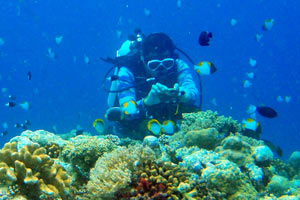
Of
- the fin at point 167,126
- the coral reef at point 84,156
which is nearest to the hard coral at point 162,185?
the coral reef at point 84,156

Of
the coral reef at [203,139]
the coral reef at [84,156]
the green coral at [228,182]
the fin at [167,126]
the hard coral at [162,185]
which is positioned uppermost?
the fin at [167,126]

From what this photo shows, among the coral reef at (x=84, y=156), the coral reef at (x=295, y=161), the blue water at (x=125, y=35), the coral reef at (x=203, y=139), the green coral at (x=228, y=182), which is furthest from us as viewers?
the blue water at (x=125, y=35)

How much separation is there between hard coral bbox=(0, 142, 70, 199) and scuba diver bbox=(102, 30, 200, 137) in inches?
124

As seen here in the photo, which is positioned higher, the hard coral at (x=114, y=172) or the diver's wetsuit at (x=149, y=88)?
the diver's wetsuit at (x=149, y=88)

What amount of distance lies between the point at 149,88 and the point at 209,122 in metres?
2.50

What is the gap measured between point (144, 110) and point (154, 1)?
9967 centimetres

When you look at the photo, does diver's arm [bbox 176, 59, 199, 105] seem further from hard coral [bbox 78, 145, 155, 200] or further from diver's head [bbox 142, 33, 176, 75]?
hard coral [bbox 78, 145, 155, 200]

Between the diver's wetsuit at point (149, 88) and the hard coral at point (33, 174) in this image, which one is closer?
the hard coral at point (33, 174)

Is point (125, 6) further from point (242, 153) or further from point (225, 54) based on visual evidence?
point (242, 153)

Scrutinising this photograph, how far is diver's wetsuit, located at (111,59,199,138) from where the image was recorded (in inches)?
262

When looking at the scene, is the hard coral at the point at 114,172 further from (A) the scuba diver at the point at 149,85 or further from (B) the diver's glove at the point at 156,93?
(A) the scuba diver at the point at 149,85

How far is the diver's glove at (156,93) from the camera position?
5.66 m

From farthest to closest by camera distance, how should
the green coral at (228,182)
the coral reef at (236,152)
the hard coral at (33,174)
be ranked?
the coral reef at (236,152)
the green coral at (228,182)
the hard coral at (33,174)

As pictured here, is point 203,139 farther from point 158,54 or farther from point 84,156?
point 158,54
